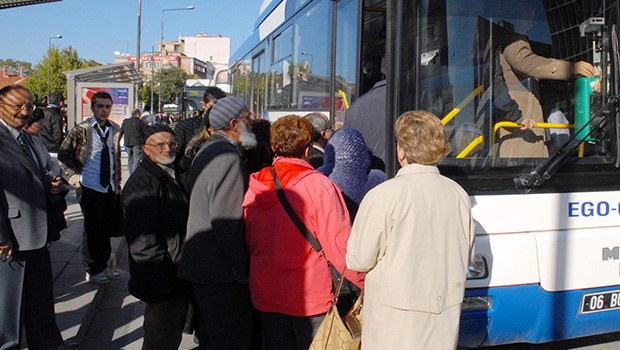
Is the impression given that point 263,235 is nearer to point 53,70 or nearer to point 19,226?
point 19,226

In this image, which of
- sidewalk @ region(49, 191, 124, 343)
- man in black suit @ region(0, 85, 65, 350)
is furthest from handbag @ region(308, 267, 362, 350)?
sidewalk @ region(49, 191, 124, 343)

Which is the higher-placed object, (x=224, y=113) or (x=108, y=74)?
(x=108, y=74)

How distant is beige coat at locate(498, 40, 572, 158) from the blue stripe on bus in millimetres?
861

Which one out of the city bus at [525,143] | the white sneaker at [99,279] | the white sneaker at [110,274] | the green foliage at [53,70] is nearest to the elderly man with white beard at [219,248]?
the city bus at [525,143]

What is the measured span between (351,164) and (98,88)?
981 cm

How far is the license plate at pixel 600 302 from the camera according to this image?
3742 mm

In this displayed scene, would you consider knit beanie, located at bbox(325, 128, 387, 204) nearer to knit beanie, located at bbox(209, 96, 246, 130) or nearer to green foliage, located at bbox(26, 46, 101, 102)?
knit beanie, located at bbox(209, 96, 246, 130)

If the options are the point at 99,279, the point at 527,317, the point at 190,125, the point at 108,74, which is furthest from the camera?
the point at 108,74

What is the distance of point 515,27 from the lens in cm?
389

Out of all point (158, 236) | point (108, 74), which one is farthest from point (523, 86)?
point (108, 74)

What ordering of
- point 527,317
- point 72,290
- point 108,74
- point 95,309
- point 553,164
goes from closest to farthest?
point 553,164, point 527,317, point 95,309, point 72,290, point 108,74

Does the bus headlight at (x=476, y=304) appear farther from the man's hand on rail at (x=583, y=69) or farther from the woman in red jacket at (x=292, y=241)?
the man's hand on rail at (x=583, y=69)

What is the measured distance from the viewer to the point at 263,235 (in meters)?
3.20

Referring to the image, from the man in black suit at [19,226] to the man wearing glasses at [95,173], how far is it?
1.82 meters
